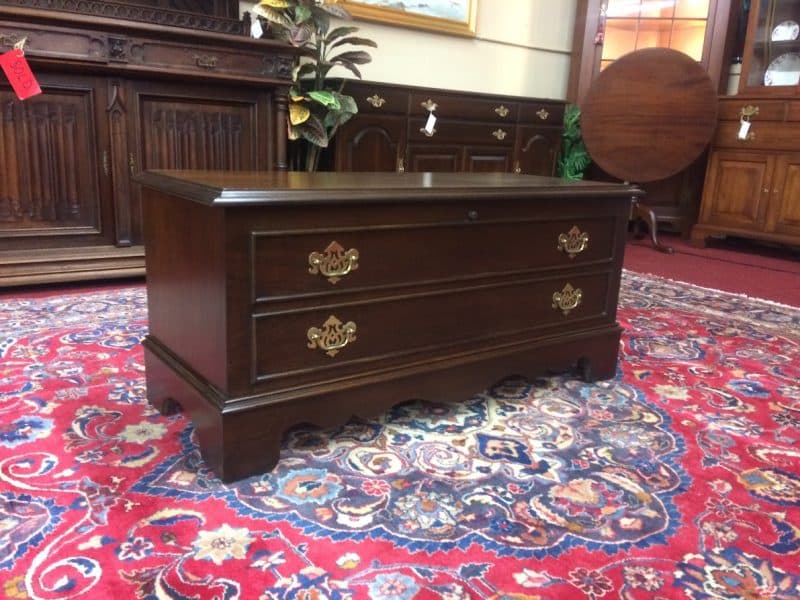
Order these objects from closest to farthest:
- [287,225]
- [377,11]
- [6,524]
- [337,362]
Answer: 1. [6,524]
2. [287,225]
3. [337,362]
4. [377,11]

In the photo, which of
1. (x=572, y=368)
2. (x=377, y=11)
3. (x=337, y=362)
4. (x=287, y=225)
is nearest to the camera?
(x=287, y=225)

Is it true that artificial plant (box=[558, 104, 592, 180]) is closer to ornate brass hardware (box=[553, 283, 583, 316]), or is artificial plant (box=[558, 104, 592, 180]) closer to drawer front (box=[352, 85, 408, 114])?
drawer front (box=[352, 85, 408, 114])

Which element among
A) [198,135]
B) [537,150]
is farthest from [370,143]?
[537,150]

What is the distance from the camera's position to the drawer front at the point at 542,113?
Result: 407 centimetres

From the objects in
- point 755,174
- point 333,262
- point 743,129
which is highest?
point 743,129

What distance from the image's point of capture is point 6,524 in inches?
44.7

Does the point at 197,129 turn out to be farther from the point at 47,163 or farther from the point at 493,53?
the point at 493,53

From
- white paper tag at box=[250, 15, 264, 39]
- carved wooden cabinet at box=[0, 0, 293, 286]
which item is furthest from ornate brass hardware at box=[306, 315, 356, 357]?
white paper tag at box=[250, 15, 264, 39]

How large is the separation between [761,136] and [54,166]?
3668 mm

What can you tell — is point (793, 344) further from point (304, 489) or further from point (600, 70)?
point (600, 70)

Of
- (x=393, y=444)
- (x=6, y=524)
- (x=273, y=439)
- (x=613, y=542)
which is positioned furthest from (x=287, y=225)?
(x=613, y=542)

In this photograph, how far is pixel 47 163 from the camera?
267 centimetres

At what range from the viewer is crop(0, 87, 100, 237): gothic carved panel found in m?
2.59

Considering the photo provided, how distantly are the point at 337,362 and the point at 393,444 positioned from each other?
0.24 metres
